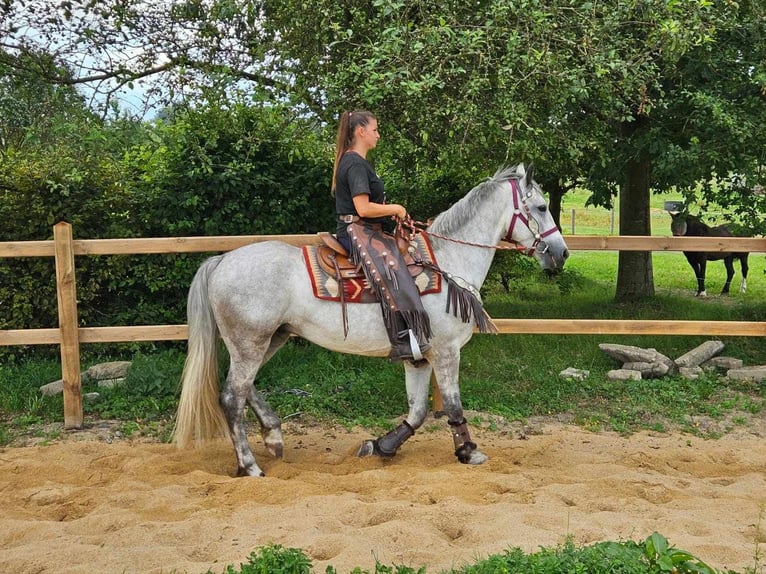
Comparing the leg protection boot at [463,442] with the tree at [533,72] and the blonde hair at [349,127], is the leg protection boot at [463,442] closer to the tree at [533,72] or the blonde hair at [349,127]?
the blonde hair at [349,127]

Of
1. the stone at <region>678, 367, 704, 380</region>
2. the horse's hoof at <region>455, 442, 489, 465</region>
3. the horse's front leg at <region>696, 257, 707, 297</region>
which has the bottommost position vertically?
the horse's hoof at <region>455, 442, 489, 465</region>

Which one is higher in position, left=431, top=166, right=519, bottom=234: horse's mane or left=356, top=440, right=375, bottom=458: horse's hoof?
left=431, top=166, right=519, bottom=234: horse's mane

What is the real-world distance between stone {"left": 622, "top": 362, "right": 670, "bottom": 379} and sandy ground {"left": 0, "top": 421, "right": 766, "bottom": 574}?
1223 millimetres

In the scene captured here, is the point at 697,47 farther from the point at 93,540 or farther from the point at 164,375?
the point at 93,540

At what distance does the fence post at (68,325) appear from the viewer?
594 centimetres

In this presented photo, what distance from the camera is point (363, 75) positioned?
5902 millimetres

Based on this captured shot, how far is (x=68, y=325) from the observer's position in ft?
19.7

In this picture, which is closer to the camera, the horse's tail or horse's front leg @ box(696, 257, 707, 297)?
the horse's tail

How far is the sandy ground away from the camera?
3.42 meters

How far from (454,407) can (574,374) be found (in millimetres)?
2481

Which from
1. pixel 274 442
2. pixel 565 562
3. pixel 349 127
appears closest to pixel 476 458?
pixel 274 442

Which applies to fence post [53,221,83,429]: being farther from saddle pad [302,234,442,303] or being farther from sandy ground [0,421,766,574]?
saddle pad [302,234,442,303]

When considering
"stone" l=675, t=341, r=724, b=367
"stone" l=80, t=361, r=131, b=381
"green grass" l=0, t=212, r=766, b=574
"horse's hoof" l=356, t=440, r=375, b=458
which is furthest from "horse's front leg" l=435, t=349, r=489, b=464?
"stone" l=80, t=361, r=131, b=381

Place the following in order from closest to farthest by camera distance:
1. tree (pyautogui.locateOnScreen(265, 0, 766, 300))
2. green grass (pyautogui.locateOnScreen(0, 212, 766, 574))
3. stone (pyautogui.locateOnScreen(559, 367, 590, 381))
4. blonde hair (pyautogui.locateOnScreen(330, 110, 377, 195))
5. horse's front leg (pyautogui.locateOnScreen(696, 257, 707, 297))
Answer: blonde hair (pyautogui.locateOnScreen(330, 110, 377, 195)) < tree (pyautogui.locateOnScreen(265, 0, 766, 300)) < green grass (pyautogui.locateOnScreen(0, 212, 766, 574)) < stone (pyautogui.locateOnScreen(559, 367, 590, 381)) < horse's front leg (pyautogui.locateOnScreen(696, 257, 707, 297))
